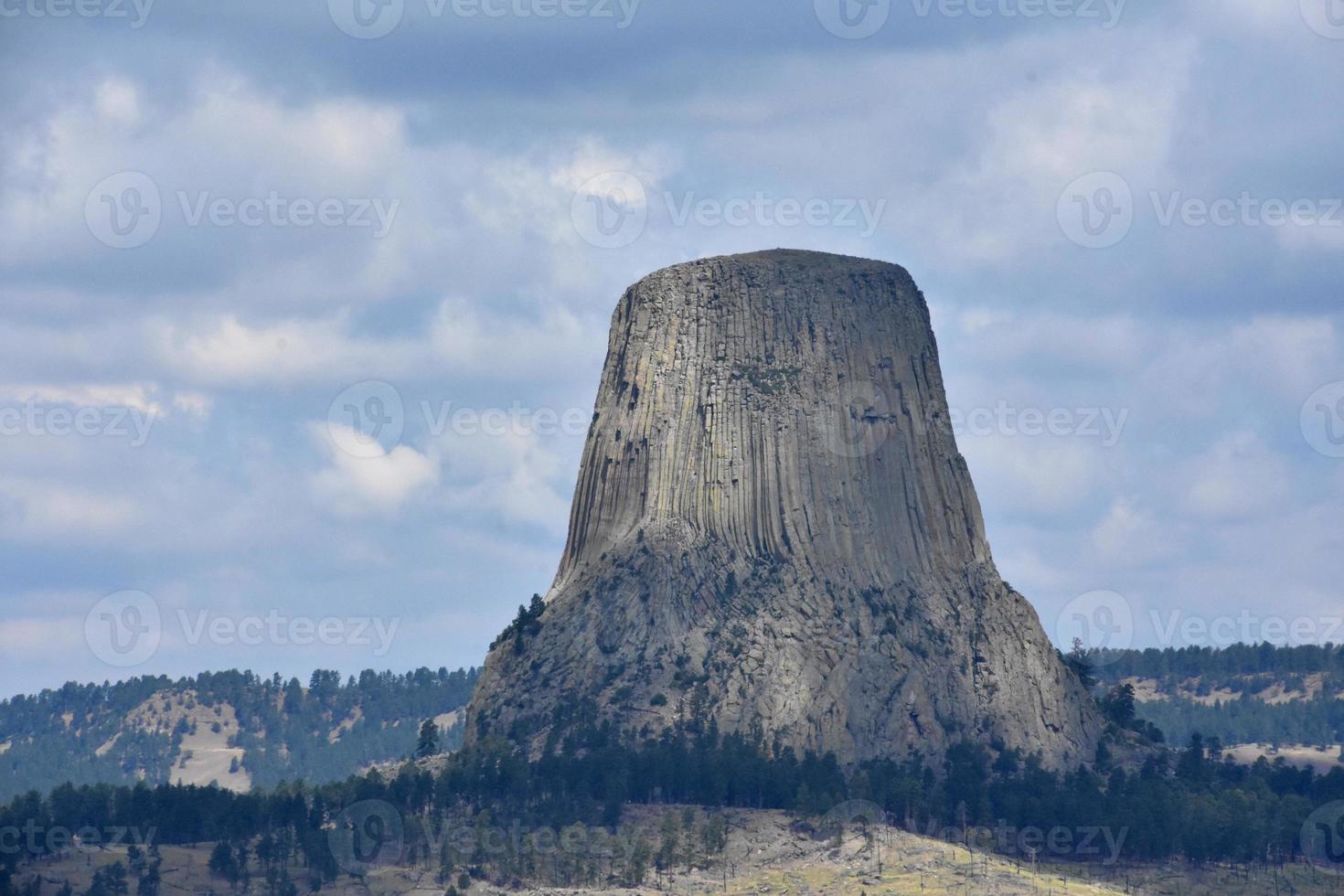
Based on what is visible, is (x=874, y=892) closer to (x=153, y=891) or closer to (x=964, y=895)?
(x=964, y=895)

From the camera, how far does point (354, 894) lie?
199875 mm

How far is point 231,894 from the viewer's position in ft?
655

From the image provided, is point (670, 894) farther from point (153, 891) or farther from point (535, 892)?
point (153, 891)

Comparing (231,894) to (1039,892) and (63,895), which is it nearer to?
(63,895)

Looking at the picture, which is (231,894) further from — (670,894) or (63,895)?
(670,894)

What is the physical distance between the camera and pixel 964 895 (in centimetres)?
19850

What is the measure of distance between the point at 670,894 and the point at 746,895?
610 centimetres

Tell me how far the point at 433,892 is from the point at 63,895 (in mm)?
28630

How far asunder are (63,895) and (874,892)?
208ft

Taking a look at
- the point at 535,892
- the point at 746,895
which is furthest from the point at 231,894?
the point at 746,895

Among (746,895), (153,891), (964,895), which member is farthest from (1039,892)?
(153,891)

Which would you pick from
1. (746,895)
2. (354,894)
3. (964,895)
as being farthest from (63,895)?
(964,895)

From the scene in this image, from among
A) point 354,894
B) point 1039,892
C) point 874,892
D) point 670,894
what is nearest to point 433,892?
point 354,894

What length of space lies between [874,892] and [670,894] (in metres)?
16.2
